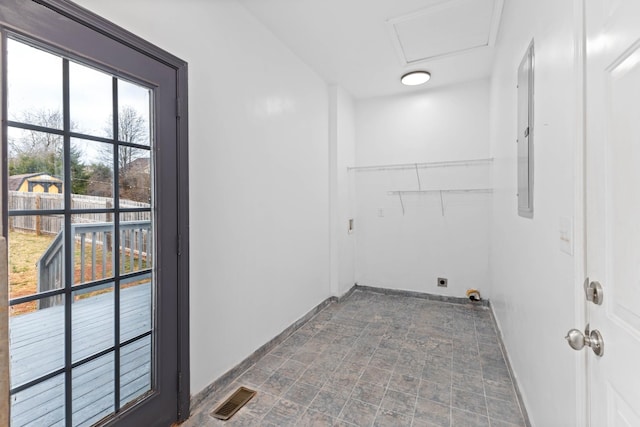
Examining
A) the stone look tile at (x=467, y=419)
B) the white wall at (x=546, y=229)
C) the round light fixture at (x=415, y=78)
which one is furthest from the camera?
the round light fixture at (x=415, y=78)

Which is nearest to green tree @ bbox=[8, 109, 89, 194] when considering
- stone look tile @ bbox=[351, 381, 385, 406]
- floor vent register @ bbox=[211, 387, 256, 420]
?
floor vent register @ bbox=[211, 387, 256, 420]

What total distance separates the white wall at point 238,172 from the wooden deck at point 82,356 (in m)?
0.32

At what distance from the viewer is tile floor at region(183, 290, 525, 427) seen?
164cm

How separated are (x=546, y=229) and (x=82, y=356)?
2132 mm

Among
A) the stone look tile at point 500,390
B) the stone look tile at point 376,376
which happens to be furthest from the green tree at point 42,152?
the stone look tile at point 500,390

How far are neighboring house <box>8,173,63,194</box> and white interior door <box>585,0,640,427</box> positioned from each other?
73.3 inches

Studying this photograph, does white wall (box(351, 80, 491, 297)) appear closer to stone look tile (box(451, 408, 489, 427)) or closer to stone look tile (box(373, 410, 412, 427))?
stone look tile (box(451, 408, 489, 427))

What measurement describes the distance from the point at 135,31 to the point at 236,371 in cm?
216

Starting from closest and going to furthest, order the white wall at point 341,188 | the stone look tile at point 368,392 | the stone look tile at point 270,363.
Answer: the stone look tile at point 368,392 < the stone look tile at point 270,363 < the white wall at point 341,188

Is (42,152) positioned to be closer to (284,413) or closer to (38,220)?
(38,220)

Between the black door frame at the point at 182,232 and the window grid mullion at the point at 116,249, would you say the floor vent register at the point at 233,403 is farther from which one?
the window grid mullion at the point at 116,249

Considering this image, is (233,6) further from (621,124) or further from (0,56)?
(621,124)

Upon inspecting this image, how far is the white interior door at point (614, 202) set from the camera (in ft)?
2.05

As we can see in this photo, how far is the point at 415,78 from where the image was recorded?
3.28m
